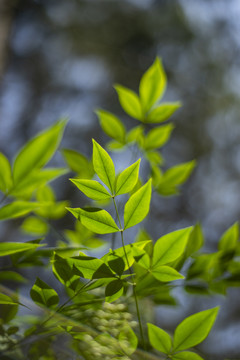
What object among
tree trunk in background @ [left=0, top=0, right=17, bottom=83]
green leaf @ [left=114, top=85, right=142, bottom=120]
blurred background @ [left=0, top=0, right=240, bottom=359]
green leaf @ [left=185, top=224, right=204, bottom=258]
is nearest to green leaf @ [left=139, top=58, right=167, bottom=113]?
green leaf @ [left=114, top=85, right=142, bottom=120]

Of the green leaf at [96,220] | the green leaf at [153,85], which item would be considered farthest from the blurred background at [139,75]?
the green leaf at [96,220]

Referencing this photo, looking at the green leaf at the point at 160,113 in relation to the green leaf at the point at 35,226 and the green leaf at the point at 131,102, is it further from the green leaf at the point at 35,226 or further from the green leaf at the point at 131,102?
the green leaf at the point at 35,226

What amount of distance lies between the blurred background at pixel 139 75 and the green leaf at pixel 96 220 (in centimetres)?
141

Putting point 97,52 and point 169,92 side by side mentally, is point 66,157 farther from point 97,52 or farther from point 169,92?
point 97,52

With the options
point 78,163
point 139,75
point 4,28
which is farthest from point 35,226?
point 139,75

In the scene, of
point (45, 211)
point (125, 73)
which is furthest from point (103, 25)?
point (45, 211)

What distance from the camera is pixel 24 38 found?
2.23m

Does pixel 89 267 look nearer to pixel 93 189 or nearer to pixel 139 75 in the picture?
pixel 93 189

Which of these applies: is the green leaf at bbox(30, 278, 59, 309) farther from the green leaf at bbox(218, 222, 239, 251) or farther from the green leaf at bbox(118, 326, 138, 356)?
the green leaf at bbox(218, 222, 239, 251)

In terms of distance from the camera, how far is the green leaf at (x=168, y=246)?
19cm

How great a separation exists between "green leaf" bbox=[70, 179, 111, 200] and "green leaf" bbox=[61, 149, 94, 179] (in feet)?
0.40

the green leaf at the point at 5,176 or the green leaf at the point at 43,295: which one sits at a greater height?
the green leaf at the point at 5,176

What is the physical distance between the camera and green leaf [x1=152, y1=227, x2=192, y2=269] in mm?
195

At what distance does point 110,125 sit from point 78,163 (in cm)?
5
